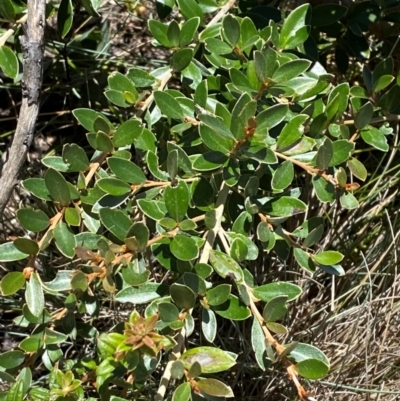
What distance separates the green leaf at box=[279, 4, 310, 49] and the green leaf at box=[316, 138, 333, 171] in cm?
32

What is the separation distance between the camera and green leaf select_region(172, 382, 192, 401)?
104cm

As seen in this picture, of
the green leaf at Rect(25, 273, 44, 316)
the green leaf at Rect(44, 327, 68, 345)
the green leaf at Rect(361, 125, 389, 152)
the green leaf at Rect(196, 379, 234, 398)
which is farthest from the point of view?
the green leaf at Rect(361, 125, 389, 152)

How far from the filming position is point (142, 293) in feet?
3.91

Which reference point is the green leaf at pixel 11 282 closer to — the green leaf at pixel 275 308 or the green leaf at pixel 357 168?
the green leaf at pixel 275 308

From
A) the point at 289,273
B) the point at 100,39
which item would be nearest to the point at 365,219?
the point at 289,273

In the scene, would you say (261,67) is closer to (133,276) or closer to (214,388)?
(133,276)

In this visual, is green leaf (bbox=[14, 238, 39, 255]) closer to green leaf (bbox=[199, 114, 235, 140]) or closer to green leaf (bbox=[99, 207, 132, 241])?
green leaf (bbox=[99, 207, 132, 241])

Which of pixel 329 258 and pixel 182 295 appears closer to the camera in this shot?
pixel 182 295

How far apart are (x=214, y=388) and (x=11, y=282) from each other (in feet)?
1.26

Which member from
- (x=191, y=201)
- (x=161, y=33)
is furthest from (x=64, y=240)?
(x=161, y=33)

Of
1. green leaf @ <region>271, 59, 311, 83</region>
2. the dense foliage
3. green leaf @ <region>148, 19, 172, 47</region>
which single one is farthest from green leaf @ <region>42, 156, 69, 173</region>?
green leaf @ <region>271, 59, 311, 83</region>

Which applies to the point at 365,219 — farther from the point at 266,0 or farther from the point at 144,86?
the point at 144,86

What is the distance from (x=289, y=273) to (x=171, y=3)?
0.71 metres

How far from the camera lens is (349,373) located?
1.57 m
